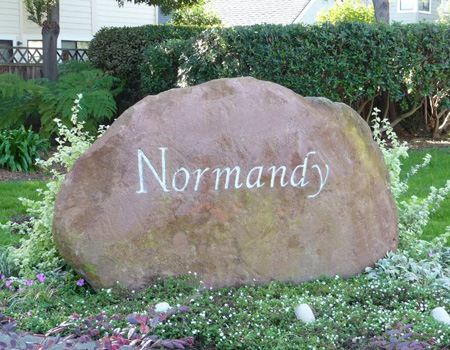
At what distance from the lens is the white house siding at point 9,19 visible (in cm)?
1677

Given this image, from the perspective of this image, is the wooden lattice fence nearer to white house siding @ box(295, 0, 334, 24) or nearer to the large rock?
the large rock

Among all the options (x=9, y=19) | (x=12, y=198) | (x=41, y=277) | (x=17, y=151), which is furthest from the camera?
(x=9, y=19)

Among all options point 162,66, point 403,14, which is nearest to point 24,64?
point 162,66

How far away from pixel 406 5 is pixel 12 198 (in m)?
22.7

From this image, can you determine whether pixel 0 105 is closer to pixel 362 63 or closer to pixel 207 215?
pixel 362 63

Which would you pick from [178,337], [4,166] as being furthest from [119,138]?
[4,166]

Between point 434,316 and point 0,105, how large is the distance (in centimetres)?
930

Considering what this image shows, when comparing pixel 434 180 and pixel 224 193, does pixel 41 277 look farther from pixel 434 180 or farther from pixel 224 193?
pixel 434 180

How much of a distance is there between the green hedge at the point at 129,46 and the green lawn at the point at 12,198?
4394mm

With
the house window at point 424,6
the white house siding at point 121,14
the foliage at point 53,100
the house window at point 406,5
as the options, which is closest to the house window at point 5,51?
the white house siding at point 121,14

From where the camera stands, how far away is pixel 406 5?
2738cm

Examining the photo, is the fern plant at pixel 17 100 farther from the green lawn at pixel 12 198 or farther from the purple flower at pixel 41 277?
the purple flower at pixel 41 277

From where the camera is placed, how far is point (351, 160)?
5.13m

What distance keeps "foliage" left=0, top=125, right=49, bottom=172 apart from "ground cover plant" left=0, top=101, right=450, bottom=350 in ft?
16.6
